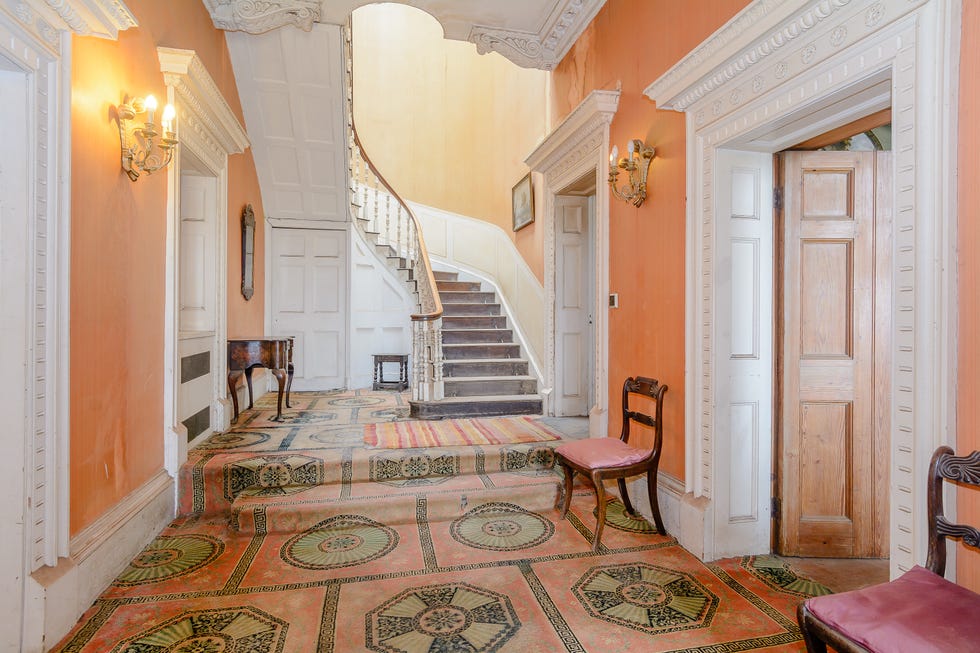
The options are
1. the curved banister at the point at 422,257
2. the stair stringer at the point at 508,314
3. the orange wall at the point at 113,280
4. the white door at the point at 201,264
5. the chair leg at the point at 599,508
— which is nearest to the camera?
the orange wall at the point at 113,280

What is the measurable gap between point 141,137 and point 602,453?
292 centimetres

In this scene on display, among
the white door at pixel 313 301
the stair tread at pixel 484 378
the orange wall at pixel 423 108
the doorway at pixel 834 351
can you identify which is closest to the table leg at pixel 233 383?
the stair tread at pixel 484 378

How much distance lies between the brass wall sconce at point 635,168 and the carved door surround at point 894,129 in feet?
1.53

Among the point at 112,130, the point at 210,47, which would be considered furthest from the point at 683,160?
the point at 210,47

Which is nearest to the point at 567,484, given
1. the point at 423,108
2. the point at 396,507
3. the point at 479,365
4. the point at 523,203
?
the point at 396,507

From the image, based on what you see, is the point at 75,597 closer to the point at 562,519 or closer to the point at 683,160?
the point at 562,519

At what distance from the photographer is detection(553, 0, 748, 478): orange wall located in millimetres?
2922

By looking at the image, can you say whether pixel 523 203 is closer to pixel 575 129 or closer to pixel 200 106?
pixel 575 129

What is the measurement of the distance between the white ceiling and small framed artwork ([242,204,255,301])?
1.67 metres

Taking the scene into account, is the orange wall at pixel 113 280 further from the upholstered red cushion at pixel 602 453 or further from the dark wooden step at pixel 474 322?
the dark wooden step at pixel 474 322

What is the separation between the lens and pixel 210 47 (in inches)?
161

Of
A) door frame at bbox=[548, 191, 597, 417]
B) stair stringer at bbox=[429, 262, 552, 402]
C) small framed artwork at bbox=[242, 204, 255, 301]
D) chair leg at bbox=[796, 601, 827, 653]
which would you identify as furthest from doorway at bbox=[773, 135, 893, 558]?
small framed artwork at bbox=[242, 204, 255, 301]

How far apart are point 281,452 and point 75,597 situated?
1536mm

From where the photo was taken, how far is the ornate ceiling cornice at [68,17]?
1.77m
